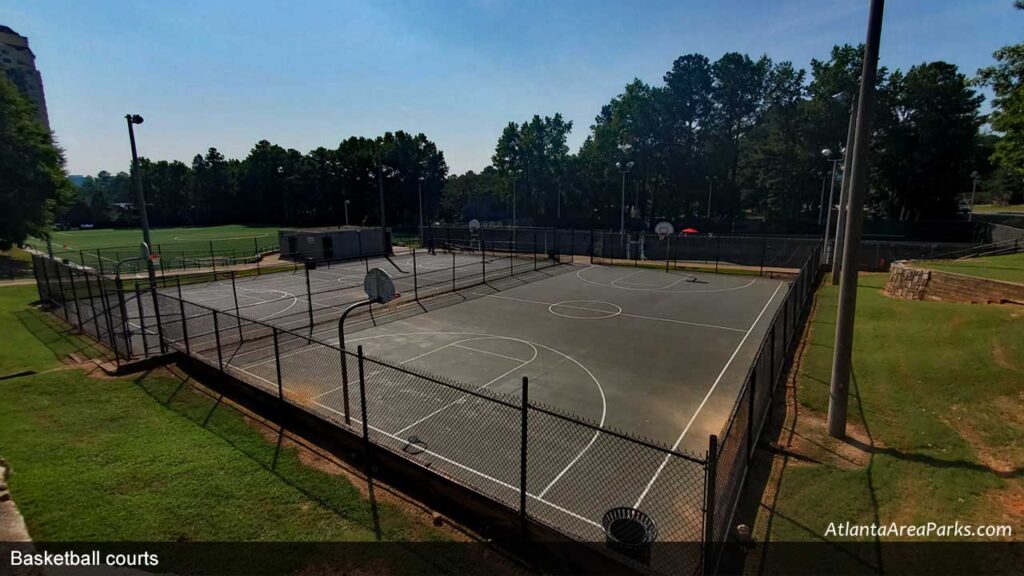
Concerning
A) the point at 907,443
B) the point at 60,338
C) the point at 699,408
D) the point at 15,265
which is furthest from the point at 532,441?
the point at 15,265

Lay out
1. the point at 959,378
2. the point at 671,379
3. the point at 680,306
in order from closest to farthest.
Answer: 1. the point at 959,378
2. the point at 671,379
3. the point at 680,306

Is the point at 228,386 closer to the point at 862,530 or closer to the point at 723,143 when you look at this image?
the point at 862,530

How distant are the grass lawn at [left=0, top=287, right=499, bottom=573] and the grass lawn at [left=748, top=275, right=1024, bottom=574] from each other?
472cm

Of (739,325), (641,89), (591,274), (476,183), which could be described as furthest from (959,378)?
(476,183)

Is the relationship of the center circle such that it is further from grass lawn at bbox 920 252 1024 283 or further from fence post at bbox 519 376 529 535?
fence post at bbox 519 376 529 535

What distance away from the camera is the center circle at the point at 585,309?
63.7ft

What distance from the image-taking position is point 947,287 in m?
16.0

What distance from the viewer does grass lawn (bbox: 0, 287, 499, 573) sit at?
6074 millimetres

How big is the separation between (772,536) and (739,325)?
1364 centimetres

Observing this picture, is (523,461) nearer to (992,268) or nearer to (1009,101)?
(992,268)

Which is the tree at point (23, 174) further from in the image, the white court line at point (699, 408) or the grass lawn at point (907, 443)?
the grass lawn at point (907, 443)

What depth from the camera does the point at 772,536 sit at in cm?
567

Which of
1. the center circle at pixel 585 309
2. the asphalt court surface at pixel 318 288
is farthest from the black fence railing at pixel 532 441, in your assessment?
the center circle at pixel 585 309

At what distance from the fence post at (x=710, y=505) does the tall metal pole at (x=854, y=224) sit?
15.2ft
